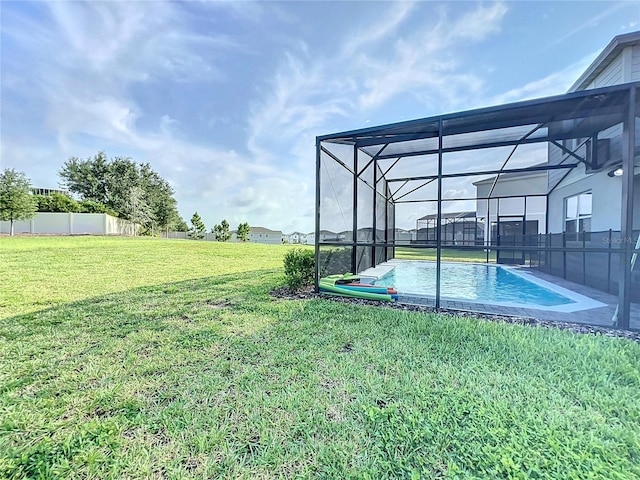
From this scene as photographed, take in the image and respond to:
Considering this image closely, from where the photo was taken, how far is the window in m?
7.30

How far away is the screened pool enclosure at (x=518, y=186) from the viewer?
4129 mm

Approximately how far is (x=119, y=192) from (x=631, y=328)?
3887 centimetres

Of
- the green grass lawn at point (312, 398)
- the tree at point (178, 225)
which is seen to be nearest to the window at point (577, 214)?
the green grass lawn at point (312, 398)

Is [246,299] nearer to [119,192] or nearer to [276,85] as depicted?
[276,85]

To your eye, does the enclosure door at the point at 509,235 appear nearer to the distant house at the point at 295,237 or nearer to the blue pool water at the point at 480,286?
the blue pool water at the point at 480,286

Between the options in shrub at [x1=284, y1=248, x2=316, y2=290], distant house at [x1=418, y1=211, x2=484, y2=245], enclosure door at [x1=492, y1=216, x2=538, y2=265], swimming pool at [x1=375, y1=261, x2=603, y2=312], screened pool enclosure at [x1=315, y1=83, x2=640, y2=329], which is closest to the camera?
screened pool enclosure at [x1=315, y1=83, x2=640, y2=329]

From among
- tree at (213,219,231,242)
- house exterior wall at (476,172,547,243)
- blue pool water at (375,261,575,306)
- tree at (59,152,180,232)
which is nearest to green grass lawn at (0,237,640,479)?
blue pool water at (375,261,575,306)

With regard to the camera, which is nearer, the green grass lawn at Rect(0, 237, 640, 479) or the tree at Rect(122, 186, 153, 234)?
the green grass lawn at Rect(0, 237, 640, 479)

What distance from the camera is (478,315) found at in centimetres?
417

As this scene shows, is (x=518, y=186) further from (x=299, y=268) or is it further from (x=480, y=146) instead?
(x=299, y=268)

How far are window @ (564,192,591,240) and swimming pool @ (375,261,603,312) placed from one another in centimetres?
174

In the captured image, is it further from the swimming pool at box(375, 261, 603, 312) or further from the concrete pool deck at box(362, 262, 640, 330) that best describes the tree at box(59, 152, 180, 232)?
the concrete pool deck at box(362, 262, 640, 330)

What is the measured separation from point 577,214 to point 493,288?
154 inches

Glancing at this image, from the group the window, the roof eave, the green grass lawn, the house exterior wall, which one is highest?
the roof eave
